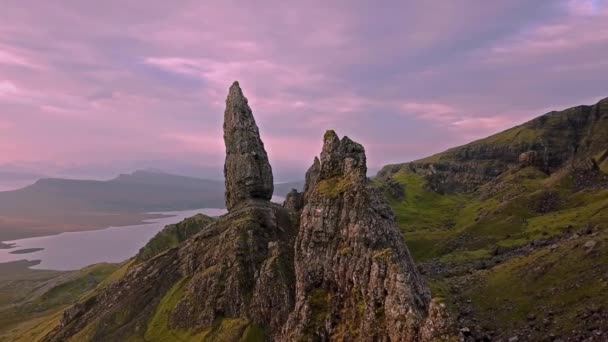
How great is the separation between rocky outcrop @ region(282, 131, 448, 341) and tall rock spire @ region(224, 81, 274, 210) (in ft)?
203

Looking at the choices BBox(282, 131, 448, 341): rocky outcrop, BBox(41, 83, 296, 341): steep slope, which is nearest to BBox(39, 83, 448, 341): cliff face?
BBox(282, 131, 448, 341): rocky outcrop

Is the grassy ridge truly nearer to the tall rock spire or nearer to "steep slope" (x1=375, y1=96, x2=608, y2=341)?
"steep slope" (x1=375, y1=96, x2=608, y2=341)

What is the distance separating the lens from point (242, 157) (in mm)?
131500

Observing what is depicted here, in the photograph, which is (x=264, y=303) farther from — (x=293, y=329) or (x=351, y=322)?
(x=351, y=322)

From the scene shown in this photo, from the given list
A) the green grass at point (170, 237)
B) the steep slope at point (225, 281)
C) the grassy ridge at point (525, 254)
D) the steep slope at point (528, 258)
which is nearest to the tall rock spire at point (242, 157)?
the steep slope at point (225, 281)

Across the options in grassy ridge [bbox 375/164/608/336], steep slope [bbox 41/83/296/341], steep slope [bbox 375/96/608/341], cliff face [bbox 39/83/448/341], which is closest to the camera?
cliff face [bbox 39/83/448/341]

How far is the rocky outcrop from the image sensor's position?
4334cm

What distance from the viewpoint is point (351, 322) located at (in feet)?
164

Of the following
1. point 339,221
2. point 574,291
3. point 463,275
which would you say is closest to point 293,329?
point 339,221

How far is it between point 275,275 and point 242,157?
43.6m

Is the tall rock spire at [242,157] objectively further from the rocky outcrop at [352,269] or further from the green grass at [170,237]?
the rocky outcrop at [352,269]

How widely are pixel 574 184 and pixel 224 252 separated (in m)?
131

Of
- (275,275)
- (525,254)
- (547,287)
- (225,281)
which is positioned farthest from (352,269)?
(525,254)

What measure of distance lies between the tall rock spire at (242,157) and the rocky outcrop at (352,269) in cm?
6195
